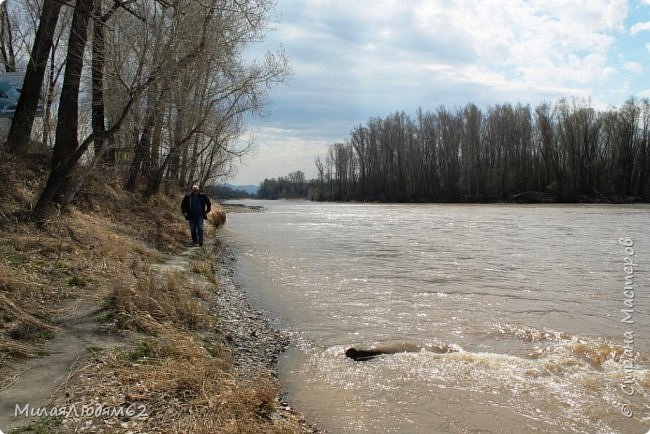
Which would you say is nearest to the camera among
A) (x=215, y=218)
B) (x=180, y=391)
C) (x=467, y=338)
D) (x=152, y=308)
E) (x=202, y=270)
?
(x=180, y=391)

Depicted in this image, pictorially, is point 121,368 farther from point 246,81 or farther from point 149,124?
point 246,81

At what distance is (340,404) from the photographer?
4.81 metres

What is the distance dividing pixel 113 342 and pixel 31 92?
969cm

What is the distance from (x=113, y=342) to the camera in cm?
513

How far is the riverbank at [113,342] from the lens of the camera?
3715 millimetres

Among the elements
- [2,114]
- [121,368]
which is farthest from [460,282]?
[2,114]

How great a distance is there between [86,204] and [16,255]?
627 cm

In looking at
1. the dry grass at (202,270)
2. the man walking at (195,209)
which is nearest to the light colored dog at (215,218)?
the man walking at (195,209)

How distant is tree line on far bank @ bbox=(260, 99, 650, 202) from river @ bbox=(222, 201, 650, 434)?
60.0 meters

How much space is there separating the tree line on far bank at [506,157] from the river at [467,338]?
197 ft

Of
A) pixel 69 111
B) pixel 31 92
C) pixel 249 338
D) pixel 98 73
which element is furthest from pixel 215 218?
pixel 249 338

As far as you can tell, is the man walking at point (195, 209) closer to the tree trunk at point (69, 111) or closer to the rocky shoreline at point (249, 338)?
the tree trunk at point (69, 111)

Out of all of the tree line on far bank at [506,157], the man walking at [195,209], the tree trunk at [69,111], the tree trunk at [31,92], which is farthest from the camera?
the tree line on far bank at [506,157]

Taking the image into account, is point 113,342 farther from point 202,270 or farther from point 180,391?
point 202,270
